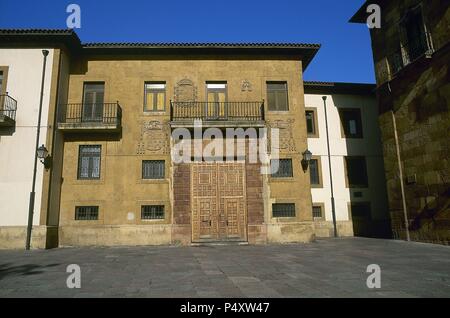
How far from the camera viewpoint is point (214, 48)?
50.0 ft

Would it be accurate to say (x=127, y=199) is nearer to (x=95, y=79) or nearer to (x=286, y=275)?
(x=95, y=79)

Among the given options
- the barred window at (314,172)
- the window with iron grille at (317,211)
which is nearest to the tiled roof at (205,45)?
the barred window at (314,172)

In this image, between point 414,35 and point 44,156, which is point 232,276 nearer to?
point 44,156

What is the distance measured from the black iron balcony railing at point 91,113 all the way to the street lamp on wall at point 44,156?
1778mm

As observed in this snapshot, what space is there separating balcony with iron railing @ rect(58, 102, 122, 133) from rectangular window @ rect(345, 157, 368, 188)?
13369 mm

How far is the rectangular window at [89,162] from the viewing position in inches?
559

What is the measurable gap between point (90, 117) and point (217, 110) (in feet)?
19.9

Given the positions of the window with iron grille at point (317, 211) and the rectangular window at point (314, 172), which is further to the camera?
the rectangular window at point (314, 172)

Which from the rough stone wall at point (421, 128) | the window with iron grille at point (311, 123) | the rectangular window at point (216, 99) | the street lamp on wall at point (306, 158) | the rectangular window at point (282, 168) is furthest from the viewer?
the window with iron grille at point (311, 123)


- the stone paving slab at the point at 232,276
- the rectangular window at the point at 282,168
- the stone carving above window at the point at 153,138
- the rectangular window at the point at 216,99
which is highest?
the rectangular window at the point at 216,99

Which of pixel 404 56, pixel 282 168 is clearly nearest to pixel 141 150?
pixel 282 168

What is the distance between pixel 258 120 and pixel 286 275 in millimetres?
8748

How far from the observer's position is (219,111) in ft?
49.1

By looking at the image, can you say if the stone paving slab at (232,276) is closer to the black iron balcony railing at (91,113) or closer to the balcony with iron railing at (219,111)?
the black iron balcony railing at (91,113)
